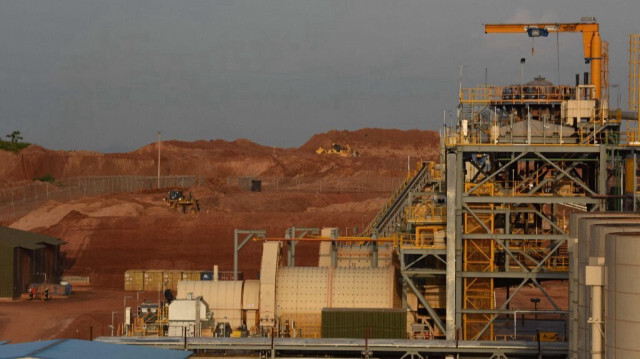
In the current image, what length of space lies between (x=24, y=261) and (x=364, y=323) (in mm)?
35568

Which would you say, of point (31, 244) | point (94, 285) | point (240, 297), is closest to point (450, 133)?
point (240, 297)

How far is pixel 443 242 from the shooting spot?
41625mm

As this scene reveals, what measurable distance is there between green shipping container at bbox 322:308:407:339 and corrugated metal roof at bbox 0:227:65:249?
3322cm

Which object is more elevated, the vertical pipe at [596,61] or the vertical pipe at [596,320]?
the vertical pipe at [596,61]

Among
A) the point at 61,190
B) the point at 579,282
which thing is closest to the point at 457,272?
the point at 579,282

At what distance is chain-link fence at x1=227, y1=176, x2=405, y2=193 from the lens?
13700 cm

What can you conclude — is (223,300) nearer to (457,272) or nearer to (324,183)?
(457,272)

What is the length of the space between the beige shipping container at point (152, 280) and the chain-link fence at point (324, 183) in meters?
57.4

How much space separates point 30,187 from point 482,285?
9247 centimetres

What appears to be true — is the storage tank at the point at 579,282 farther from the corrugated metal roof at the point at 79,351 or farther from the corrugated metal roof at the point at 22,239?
the corrugated metal roof at the point at 22,239

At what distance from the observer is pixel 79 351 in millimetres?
30766

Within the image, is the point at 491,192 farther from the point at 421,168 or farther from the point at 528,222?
the point at 421,168

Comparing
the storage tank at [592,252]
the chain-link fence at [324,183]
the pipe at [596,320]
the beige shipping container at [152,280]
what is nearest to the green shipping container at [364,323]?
the storage tank at [592,252]

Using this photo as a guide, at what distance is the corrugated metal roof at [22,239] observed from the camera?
225 ft
